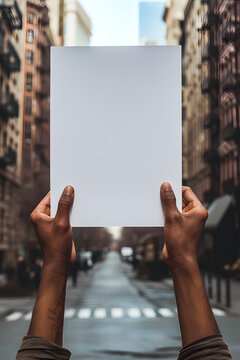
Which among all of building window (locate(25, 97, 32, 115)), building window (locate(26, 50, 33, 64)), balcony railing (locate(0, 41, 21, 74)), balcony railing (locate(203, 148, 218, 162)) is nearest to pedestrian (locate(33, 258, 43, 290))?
building window (locate(26, 50, 33, 64))

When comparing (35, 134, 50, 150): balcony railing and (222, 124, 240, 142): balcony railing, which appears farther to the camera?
(35, 134, 50, 150): balcony railing

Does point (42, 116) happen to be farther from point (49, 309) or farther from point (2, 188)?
point (49, 309)

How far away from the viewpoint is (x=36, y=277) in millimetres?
26188

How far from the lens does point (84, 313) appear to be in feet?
61.7

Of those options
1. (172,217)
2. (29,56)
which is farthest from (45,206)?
(29,56)

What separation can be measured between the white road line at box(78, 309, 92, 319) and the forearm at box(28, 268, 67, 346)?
1603 centimetres

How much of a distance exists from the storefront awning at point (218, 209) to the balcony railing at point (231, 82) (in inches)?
333

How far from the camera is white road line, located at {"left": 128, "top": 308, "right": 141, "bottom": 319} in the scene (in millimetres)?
17866

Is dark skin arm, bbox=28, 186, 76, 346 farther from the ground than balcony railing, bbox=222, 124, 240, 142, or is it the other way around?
balcony railing, bbox=222, 124, 240, 142

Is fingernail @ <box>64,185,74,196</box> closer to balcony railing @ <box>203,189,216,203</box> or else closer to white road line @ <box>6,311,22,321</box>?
white road line @ <box>6,311,22,321</box>

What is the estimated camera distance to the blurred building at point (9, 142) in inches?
1487

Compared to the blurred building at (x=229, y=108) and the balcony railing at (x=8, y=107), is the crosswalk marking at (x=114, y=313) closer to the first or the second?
the blurred building at (x=229, y=108)

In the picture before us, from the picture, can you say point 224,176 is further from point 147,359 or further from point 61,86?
point 61,86

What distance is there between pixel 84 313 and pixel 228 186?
75.7ft
